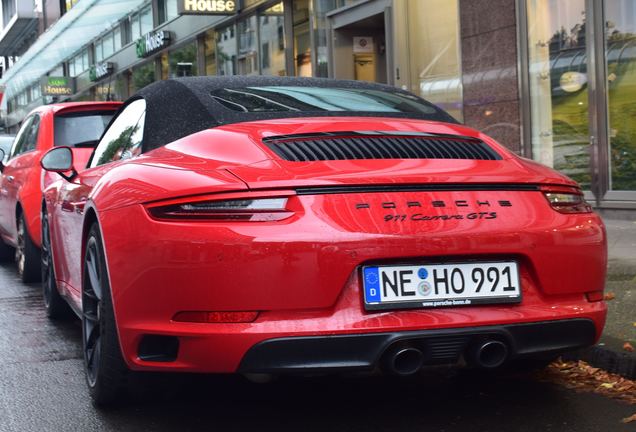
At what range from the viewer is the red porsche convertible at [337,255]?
2982 millimetres

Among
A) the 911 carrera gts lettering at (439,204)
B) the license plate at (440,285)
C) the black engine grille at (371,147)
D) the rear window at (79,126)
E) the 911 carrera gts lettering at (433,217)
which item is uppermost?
the rear window at (79,126)

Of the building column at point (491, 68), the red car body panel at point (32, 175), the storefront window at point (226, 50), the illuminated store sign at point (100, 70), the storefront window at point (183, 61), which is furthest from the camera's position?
the illuminated store sign at point (100, 70)

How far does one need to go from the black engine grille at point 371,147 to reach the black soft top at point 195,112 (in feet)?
1.45

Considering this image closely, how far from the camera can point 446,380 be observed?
4.28m

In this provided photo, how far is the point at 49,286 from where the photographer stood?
6.08 meters

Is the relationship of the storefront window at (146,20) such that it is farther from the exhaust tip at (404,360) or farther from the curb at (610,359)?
the exhaust tip at (404,360)

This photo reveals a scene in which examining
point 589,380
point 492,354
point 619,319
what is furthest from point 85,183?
point 619,319

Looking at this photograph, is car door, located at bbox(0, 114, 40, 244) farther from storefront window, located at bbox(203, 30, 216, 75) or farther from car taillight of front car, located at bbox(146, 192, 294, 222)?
storefront window, located at bbox(203, 30, 216, 75)

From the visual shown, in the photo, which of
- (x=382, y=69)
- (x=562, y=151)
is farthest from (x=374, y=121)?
(x=382, y=69)

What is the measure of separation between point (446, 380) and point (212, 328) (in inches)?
64.5

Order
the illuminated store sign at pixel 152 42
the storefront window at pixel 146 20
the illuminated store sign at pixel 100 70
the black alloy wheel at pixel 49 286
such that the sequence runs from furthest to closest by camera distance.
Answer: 1. the illuminated store sign at pixel 100 70
2. the storefront window at pixel 146 20
3. the illuminated store sign at pixel 152 42
4. the black alloy wheel at pixel 49 286

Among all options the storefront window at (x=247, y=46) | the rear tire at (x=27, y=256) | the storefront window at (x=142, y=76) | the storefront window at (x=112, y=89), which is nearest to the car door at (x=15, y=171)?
the rear tire at (x=27, y=256)

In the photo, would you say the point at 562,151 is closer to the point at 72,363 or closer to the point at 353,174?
the point at 72,363

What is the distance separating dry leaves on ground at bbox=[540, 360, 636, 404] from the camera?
4008 mm
